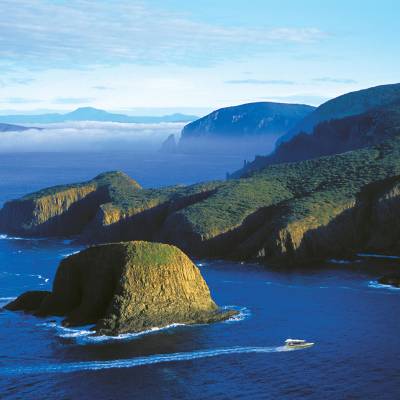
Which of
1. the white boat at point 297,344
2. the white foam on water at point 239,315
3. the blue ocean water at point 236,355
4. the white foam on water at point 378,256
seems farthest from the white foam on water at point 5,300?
the white foam on water at point 378,256

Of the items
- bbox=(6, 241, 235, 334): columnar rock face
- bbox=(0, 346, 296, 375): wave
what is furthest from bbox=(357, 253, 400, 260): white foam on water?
bbox=(0, 346, 296, 375): wave

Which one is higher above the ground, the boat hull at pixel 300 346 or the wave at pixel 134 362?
the boat hull at pixel 300 346

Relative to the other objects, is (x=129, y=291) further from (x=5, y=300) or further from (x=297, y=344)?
(x=5, y=300)

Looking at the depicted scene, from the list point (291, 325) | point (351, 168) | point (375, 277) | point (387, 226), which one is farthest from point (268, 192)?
point (291, 325)

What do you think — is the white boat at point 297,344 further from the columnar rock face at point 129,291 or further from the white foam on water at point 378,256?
the white foam on water at point 378,256

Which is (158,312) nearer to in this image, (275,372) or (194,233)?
(275,372)

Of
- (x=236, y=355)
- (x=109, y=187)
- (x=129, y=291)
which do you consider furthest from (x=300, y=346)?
(x=109, y=187)
